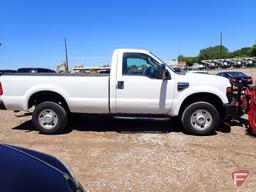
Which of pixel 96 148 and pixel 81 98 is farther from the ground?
pixel 81 98

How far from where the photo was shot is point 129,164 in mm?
5477

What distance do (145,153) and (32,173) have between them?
148 inches

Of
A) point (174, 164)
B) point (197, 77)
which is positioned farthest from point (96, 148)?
point (197, 77)

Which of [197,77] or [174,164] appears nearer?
[174,164]

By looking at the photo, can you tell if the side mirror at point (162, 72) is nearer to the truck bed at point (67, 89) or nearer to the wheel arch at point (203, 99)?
the wheel arch at point (203, 99)

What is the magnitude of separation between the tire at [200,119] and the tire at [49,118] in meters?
2.84

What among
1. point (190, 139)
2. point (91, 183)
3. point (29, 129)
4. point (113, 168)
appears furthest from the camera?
point (29, 129)

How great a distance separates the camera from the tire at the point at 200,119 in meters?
7.43

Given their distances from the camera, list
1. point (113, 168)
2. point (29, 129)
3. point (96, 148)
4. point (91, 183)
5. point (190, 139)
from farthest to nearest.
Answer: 1. point (29, 129)
2. point (190, 139)
3. point (96, 148)
4. point (113, 168)
5. point (91, 183)

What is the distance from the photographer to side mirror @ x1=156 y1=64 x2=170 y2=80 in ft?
24.2

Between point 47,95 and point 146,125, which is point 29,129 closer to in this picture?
point 47,95

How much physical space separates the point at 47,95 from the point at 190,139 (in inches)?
139

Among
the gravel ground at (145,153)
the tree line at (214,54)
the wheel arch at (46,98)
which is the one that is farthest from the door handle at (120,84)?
the tree line at (214,54)

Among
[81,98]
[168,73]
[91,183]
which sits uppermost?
[168,73]
